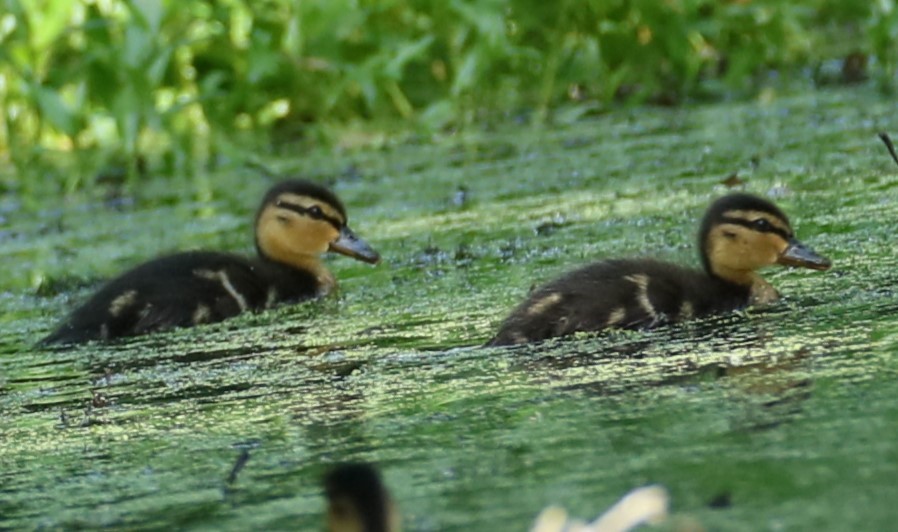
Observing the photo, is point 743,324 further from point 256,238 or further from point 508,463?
point 256,238

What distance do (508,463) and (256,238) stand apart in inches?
120

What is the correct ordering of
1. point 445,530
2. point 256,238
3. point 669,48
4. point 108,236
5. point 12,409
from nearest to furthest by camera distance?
point 445,530, point 12,409, point 256,238, point 108,236, point 669,48

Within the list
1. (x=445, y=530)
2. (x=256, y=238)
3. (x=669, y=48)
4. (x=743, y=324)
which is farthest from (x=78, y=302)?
(x=669, y=48)

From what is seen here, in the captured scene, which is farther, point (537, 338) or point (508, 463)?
point (537, 338)

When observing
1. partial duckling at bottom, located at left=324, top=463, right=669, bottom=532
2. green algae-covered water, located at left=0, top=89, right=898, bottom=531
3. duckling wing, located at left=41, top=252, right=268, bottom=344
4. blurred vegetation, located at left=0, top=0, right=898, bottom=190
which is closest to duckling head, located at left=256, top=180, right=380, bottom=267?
green algae-covered water, located at left=0, top=89, right=898, bottom=531

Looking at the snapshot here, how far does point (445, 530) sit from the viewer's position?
2.37 meters

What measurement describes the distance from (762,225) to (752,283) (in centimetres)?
21

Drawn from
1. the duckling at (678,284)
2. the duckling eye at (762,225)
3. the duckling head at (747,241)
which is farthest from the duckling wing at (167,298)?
the duckling eye at (762,225)

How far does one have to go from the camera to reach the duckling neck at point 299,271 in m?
5.29

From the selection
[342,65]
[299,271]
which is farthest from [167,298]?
[342,65]

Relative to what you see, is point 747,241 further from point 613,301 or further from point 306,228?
point 306,228

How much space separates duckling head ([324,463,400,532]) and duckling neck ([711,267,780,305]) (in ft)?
7.56

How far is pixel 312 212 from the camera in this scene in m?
5.58

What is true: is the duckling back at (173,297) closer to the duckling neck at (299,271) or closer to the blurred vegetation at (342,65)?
the duckling neck at (299,271)
